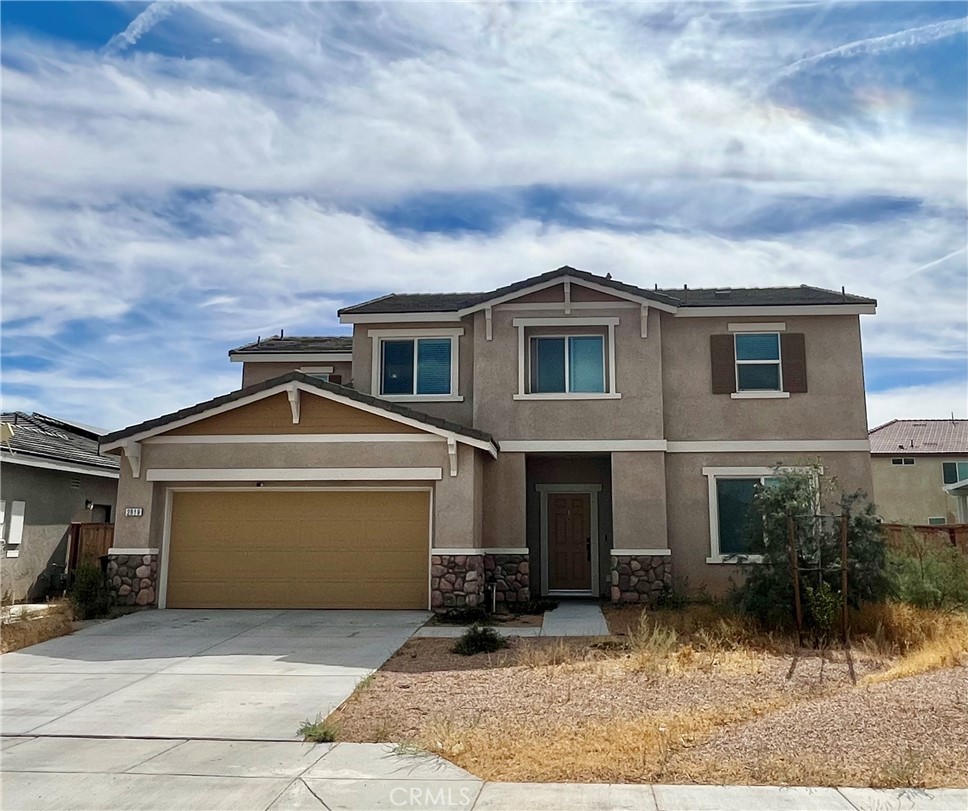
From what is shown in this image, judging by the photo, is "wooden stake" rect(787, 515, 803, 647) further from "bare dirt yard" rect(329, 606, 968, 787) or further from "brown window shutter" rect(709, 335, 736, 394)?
"brown window shutter" rect(709, 335, 736, 394)

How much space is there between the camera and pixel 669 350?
1736 cm

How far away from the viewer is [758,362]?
17.2m

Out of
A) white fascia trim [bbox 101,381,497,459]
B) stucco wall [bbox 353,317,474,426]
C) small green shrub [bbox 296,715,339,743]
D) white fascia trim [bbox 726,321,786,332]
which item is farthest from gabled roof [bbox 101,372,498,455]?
small green shrub [bbox 296,715,339,743]

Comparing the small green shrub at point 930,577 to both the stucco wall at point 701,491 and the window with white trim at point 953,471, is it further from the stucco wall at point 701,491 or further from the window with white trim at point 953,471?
the window with white trim at point 953,471

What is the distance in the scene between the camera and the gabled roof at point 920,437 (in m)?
36.9

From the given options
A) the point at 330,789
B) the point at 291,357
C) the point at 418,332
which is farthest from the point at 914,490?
the point at 330,789

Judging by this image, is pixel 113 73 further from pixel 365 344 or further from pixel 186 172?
pixel 365 344

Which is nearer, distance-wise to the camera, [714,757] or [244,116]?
[714,757]

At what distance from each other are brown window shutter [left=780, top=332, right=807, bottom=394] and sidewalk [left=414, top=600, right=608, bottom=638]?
19.5 feet

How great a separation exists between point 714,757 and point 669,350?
11.4m

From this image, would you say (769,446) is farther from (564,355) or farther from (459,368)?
(459,368)

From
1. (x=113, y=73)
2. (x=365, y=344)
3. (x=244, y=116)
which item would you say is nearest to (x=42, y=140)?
(x=113, y=73)

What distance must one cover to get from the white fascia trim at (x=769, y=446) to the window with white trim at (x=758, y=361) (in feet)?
3.58

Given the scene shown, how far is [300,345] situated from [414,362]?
396 cm
